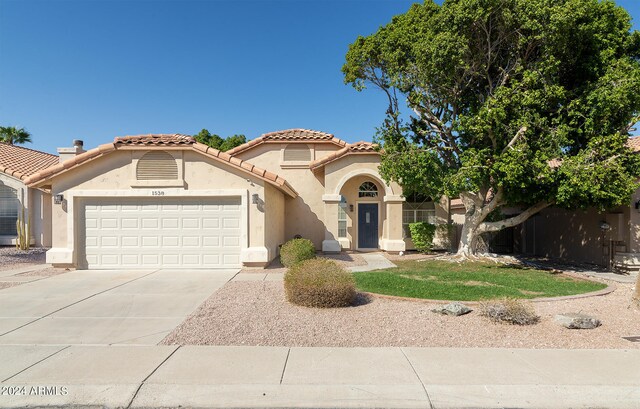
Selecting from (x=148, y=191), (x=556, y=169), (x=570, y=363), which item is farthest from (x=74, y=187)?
(x=556, y=169)

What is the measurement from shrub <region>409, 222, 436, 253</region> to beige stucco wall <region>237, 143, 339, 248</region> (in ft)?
14.2

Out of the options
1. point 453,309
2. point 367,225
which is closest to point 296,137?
point 367,225

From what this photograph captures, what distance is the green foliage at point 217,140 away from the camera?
3195 centimetres

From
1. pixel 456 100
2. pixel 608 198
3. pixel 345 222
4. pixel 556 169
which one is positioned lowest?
pixel 345 222

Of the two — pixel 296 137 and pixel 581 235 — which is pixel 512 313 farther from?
pixel 296 137

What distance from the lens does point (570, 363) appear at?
460cm

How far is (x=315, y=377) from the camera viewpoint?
418 cm

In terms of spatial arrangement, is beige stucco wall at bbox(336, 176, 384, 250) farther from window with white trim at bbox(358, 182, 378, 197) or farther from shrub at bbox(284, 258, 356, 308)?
shrub at bbox(284, 258, 356, 308)

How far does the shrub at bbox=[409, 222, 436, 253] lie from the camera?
15.9 m

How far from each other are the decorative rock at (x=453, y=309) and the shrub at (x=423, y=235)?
30.0ft

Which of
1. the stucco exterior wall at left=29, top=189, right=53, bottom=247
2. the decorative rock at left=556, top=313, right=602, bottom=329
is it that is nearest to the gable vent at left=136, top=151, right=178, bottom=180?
the stucco exterior wall at left=29, top=189, right=53, bottom=247

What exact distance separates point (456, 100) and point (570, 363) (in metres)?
10.3

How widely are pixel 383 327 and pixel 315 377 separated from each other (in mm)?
2142

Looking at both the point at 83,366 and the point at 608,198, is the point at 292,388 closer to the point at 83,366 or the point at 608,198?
the point at 83,366
